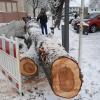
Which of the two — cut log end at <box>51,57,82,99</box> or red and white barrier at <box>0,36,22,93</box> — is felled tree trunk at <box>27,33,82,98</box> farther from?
red and white barrier at <box>0,36,22,93</box>

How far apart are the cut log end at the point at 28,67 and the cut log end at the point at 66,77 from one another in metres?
1.58

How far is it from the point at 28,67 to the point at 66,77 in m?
1.73

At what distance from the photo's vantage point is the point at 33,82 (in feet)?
21.8

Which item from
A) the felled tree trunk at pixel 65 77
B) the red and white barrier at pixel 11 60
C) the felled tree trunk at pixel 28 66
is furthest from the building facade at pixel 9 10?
the felled tree trunk at pixel 65 77

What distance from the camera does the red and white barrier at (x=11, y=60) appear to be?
5.40 meters

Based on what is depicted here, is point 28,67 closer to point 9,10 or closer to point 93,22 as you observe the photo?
point 93,22

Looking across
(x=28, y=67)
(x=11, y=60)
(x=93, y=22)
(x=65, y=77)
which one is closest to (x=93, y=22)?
(x=93, y=22)

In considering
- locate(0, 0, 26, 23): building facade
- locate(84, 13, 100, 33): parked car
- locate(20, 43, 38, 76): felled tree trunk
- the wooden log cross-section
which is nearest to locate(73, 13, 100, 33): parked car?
locate(84, 13, 100, 33): parked car

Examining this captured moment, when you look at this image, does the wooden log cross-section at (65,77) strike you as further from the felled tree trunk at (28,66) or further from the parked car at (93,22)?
the parked car at (93,22)

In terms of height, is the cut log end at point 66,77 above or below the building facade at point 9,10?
below

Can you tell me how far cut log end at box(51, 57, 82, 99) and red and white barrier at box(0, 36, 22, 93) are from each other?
0.85 meters

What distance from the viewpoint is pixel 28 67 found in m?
6.55

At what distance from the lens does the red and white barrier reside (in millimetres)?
5402

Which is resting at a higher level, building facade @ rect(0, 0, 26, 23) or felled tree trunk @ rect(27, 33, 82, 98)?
building facade @ rect(0, 0, 26, 23)
